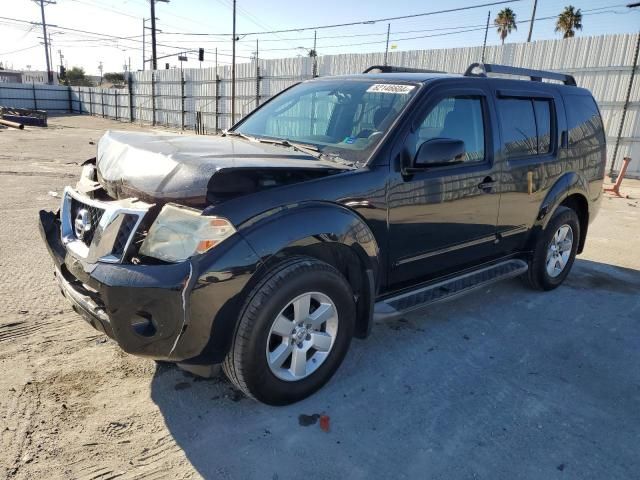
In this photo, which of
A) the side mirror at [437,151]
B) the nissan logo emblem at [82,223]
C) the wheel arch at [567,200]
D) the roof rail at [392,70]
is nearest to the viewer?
the nissan logo emblem at [82,223]

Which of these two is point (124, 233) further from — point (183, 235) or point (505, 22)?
point (505, 22)

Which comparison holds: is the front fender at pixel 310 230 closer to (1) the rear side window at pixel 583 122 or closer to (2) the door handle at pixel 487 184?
(2) the door handle at pixel 487 184

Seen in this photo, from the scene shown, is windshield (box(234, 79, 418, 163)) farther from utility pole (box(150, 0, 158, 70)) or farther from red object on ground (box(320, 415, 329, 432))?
utility pole (box(150, 0, 158, 70))

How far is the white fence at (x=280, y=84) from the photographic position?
13.6 metres

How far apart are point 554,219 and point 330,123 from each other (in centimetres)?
247

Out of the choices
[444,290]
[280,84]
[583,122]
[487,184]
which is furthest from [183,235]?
[280,84]

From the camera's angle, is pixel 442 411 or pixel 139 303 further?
pixel 442 411

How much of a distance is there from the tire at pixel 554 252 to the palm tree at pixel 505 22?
150 feet

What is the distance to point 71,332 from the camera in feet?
11.5

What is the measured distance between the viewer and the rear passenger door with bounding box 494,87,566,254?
13.0 feet

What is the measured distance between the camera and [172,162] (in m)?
2.55

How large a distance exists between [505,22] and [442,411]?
4945 centimetres

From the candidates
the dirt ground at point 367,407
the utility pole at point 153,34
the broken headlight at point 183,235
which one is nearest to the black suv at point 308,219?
the broken headlight at point 183,235

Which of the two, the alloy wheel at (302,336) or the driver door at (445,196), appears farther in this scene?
the driver door at (445,196)
